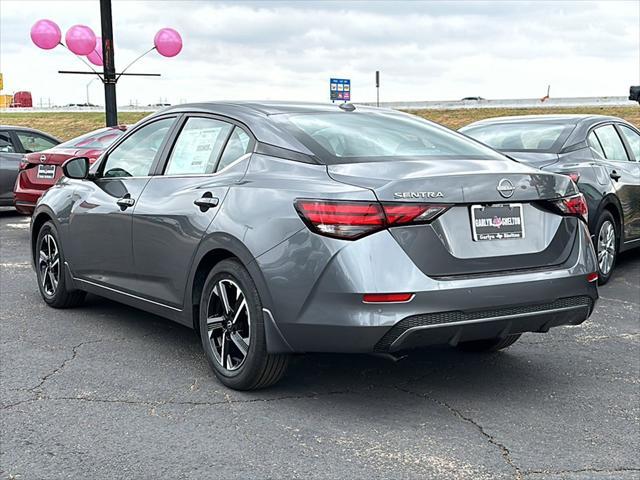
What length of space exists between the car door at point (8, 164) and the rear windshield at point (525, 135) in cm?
765

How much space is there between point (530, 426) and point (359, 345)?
2.94ft

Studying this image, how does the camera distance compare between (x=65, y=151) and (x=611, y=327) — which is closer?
(x=611, y=327)

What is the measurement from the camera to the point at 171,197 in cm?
490

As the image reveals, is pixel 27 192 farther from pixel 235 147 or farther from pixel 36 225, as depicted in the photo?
pixel 235 147

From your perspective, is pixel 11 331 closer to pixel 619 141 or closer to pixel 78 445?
pixel 78 445

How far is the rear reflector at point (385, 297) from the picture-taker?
3.77 m

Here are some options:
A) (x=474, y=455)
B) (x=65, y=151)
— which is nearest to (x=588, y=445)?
(x=474, y=455)

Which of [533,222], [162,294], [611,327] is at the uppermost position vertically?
[533,222]

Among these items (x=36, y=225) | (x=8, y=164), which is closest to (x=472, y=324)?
(x=36, y=225)

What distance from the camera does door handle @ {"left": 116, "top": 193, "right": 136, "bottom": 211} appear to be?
5.31 metres

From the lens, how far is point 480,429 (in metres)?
3.89

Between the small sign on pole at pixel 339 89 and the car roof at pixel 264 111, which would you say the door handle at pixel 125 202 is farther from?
the small sign on pole at pixel 339 89

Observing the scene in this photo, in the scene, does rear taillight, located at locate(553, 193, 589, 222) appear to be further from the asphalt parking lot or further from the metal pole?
the metal pole

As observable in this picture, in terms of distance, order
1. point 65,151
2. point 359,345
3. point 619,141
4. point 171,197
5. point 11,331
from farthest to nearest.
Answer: point 65,151
point 619,141
point 11,331
point 171,197
point 359,345
